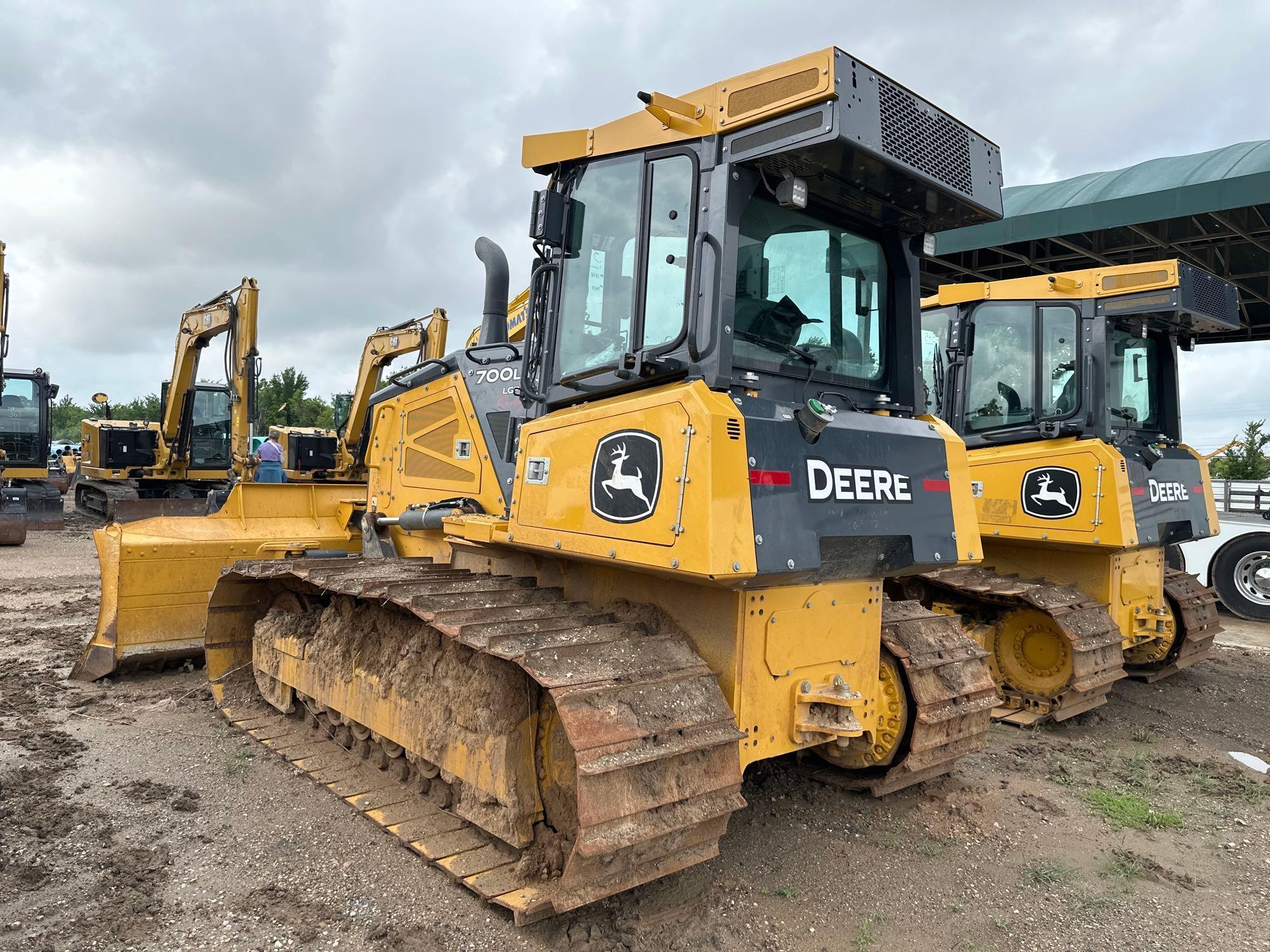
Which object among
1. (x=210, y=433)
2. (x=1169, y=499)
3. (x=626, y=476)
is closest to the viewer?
(x=626, y=476)

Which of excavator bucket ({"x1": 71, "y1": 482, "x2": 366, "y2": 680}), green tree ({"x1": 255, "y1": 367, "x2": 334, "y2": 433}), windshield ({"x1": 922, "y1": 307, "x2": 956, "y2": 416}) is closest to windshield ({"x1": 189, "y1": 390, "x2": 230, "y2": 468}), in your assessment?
excavator bucket ({"x1": 71, "y1": 482, "x2": 366, "y2": 680})

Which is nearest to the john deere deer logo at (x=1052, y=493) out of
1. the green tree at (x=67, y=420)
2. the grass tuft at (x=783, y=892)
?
the grass tuft at (x=783, y=892)

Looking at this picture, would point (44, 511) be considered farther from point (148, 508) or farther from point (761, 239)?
point (761, 239)

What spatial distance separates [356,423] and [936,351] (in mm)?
11753

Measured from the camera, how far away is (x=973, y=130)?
356 cm

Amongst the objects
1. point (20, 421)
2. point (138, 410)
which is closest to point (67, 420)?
point (138, 410)

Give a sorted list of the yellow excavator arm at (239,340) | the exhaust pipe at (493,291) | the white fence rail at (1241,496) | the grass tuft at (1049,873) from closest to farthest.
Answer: the grass tuft at (1049,873) → the exhaust pipe at (493,291) → the white fence rail at (1241,496) → the yellow excavator arm at (239,340)

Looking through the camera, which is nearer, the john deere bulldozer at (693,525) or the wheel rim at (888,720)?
the john deere bulldozer at (693,525)

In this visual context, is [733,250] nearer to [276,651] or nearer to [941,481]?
[941,481]

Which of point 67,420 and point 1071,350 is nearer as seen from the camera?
point 1071,350

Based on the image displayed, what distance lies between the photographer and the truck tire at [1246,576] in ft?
32.1

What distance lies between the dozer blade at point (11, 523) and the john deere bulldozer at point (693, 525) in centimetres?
1213

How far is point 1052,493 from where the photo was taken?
6.14m

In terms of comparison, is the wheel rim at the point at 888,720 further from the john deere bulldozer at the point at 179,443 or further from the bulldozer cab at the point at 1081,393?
the john deere bulldozer at the point at 179,443
